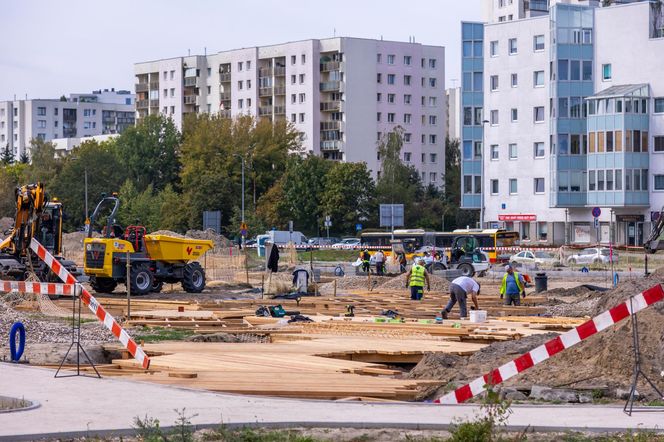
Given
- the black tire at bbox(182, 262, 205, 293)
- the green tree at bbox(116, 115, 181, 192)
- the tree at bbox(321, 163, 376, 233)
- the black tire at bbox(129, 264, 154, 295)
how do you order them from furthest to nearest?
the green tree at bbox(116, 115, 181, 192)
the tree at bbox(321, 163, 376, 233)
the black tire at bbox(182, 262, 205, 293)
the black tire at bbox(129, 264, 154, 295)

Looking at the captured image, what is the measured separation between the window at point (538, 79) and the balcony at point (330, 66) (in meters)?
32.6

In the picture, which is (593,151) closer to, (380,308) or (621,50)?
(621,50)

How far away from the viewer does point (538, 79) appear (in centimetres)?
8688

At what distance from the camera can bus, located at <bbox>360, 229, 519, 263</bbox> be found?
64625 mm

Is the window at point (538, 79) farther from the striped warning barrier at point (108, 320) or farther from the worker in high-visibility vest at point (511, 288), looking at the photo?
the striped warning barrier at point (108, 320)

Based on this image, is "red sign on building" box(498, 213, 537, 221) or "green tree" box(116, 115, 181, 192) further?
"green tree" box(116, 115, 181, 192)

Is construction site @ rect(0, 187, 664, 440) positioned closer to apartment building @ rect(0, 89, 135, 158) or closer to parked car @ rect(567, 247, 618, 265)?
parked car @ rect(567, 247, 618, 265)

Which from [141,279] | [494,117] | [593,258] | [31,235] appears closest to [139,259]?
[141,279]

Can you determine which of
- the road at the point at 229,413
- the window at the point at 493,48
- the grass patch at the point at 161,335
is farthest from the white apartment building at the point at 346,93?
the road at the point at 229,413

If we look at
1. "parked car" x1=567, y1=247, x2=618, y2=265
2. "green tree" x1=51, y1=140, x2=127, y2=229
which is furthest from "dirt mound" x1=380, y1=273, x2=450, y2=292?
"green tree" x1=51, y1=140, x2=127, y2=229

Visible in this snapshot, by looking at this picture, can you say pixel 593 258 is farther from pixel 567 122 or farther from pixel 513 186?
pixel 513 186

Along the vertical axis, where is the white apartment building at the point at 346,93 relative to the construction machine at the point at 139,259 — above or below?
above

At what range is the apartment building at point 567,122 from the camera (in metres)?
80.3

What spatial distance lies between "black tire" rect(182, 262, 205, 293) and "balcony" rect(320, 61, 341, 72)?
78.0 m
